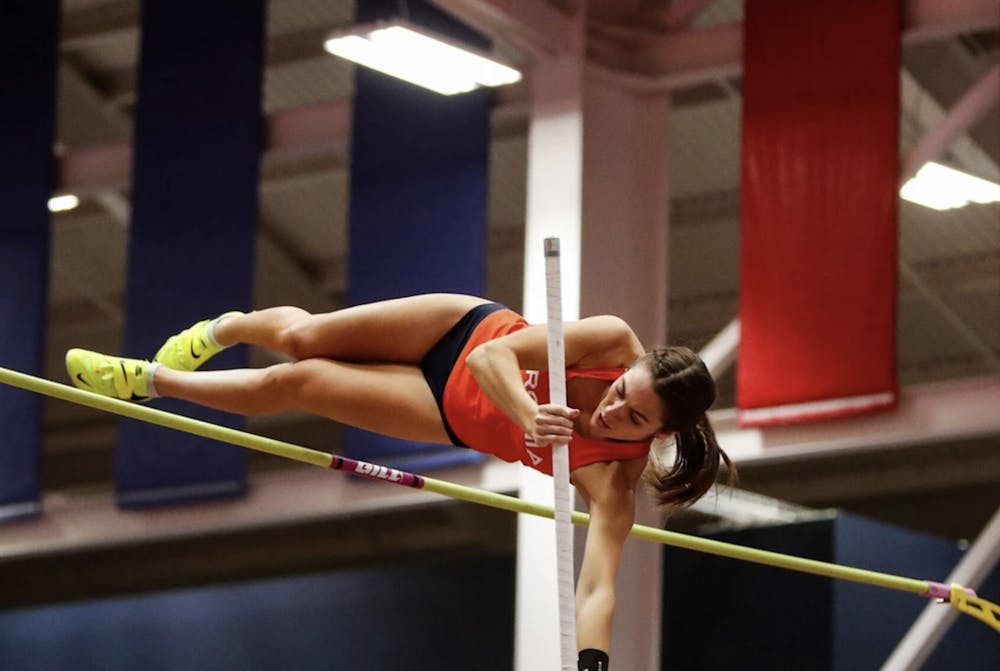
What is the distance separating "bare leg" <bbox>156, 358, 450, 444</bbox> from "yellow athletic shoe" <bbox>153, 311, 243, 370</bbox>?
0.20 m

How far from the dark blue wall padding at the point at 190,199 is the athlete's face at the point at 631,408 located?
449 centimetres

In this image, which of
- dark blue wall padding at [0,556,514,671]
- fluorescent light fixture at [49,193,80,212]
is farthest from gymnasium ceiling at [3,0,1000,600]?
dark blue wall padding at [0,556,514,671]

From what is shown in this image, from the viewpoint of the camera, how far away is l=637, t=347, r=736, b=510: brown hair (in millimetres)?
4398

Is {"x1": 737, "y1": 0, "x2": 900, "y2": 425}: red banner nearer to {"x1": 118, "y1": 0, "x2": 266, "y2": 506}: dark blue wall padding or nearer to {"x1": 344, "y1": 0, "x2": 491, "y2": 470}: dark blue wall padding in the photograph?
{"x1": 344, "y1": 0, "x2": 491, "y2": 470}: dark blue wall padding

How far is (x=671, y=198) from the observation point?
36.4 feet

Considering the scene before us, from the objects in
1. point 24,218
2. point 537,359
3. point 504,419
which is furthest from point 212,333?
point 24,218

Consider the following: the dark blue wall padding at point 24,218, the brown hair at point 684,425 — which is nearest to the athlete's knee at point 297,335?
the brown hair at point 684,425

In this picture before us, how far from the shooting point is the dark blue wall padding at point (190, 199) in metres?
9.01

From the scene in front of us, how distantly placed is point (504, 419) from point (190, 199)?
16.1ft

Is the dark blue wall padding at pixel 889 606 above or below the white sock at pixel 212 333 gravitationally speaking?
below

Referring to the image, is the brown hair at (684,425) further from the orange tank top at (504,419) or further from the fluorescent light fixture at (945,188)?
the fluorescent light fixture at (945,188)

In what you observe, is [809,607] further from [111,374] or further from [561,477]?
[561,477]

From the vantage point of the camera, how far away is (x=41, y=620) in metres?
10.3

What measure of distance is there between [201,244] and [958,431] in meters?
3.89
